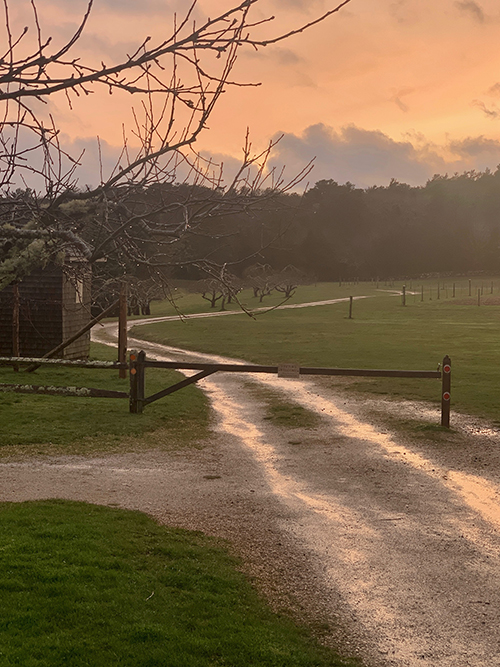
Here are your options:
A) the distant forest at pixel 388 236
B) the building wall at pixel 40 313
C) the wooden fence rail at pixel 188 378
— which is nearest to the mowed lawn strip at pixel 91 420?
the wooden fence rail at pixel 188 378

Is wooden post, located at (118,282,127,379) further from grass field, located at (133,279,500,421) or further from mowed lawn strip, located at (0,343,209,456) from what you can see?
grass field, located at (133,279,500,421)

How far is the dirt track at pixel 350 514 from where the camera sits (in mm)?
6301

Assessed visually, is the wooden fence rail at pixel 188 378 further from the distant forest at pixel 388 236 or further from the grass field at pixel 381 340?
the distant forest at pixel 388 236

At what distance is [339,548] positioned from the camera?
8156mm

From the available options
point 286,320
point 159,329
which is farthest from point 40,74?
point 286,320

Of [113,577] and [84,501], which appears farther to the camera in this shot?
[84,501]

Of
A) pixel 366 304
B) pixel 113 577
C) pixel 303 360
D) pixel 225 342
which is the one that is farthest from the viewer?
pixel 366 304

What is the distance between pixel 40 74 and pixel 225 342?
108 ft

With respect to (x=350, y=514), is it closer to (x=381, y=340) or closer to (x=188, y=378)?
(x=188, y=378)

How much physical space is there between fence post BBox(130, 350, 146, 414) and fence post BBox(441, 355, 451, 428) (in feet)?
23.4

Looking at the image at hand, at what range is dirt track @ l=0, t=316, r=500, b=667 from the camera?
630 cm

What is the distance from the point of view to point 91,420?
628 inches

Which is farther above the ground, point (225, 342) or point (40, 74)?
point (40, 74)

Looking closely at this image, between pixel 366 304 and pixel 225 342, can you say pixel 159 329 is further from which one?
pixel 366 304
